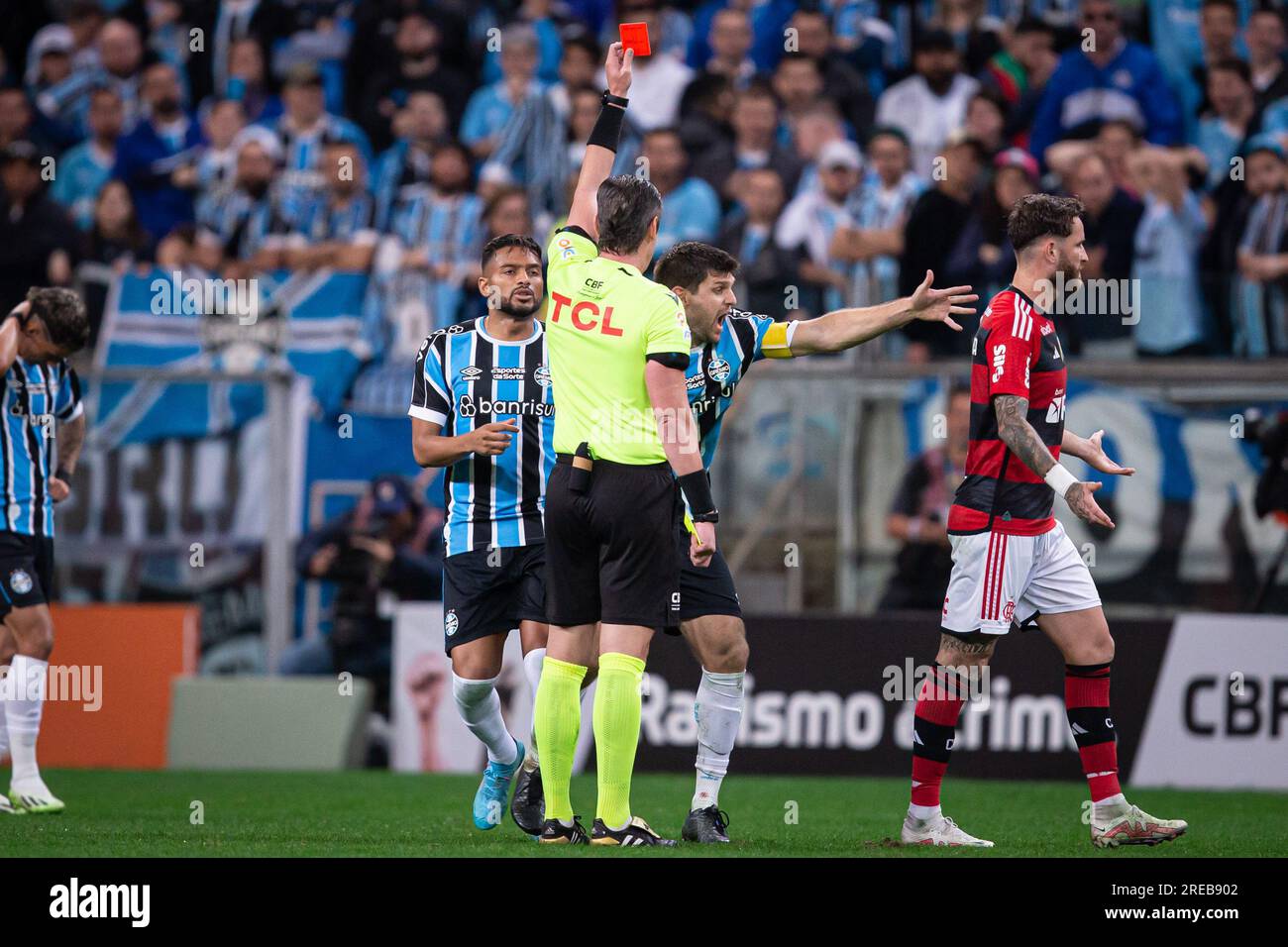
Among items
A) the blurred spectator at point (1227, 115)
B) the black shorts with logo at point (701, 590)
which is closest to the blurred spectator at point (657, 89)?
the blurred spectator at point (1227, 115)

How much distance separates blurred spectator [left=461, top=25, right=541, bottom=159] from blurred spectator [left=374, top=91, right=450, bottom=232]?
1.11 ft

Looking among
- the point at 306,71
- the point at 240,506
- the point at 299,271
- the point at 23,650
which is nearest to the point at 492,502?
the point at 23,650

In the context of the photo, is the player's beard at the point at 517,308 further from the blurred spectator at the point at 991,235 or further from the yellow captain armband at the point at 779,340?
the blurred spectator at the point at 991,235

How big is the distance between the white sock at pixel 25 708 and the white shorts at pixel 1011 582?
4630 millimetres

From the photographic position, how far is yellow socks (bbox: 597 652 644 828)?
20.9ft

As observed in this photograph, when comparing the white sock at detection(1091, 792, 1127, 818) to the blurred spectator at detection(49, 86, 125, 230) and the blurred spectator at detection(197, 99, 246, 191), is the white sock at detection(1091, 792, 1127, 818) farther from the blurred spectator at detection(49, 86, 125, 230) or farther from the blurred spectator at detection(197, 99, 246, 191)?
the blurred spectator at detection(49, 86, 125, 230)

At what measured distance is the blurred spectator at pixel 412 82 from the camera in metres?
16.6

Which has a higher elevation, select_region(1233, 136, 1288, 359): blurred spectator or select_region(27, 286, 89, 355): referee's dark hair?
select_region(1233, 136, 1288, 359): blurred spectator

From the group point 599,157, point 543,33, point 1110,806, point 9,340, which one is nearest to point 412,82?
point 543,33

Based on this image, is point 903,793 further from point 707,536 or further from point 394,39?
point 394,39

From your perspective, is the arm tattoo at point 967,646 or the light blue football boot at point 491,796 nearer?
the arm tattoo at point 967,646

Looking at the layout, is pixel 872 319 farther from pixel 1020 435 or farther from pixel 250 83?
pixel 250 83

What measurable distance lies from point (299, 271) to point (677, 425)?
9.11 meters

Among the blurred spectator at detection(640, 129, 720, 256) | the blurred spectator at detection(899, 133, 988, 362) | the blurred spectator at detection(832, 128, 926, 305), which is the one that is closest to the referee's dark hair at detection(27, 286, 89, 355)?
the blurred spectator at detection(899, 133, 988, 362)
